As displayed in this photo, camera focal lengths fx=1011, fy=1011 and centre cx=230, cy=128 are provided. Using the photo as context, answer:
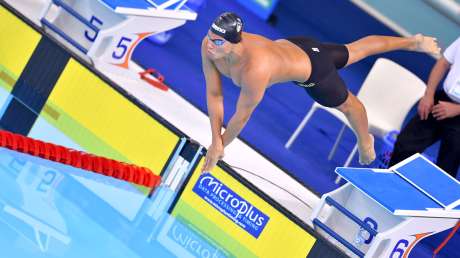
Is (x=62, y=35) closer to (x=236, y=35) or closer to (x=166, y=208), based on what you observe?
(x=166, y=208)

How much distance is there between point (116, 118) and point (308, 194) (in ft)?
4.78

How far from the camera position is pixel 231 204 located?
22.2 ft

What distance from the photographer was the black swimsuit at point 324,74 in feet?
20.6

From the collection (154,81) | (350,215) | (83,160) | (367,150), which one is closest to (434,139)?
(367,150)

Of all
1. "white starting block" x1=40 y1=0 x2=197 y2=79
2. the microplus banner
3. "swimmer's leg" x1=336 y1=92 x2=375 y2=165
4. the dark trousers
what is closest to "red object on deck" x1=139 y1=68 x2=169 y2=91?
"white starting block" x1=40 y1=0 x2=197 y2=79

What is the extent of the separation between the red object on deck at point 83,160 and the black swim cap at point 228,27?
1.58 m

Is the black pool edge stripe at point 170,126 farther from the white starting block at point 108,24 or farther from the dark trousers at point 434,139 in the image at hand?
the dark trousers at point 434,139

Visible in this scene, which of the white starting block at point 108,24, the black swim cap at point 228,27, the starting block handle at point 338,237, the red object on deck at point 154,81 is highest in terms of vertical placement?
the black swim cap at point 228,27

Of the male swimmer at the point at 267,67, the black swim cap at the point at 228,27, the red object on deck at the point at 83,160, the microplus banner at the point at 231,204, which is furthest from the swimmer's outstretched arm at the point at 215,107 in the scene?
the red object on deck at the point at 83,160

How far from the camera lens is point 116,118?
23.4 ft

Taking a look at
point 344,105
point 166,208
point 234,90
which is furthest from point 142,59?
point 344,105

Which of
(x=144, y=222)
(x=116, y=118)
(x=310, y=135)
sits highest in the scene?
(x=310, y=135)

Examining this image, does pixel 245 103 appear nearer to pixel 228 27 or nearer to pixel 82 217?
pixel 228 27

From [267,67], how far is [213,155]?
0.72m
